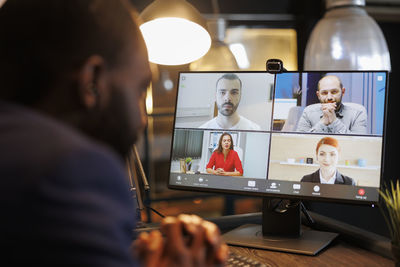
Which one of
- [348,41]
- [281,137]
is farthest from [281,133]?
[348,41]

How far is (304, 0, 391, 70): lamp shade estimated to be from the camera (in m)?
2.00

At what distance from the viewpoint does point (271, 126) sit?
3.97ft

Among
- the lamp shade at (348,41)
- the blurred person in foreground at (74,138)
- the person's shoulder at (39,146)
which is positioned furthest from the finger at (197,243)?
the lamp shade at (348,41)

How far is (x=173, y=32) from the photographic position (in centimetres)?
143

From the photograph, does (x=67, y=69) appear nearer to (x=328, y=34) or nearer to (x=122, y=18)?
(x=122, y=18)

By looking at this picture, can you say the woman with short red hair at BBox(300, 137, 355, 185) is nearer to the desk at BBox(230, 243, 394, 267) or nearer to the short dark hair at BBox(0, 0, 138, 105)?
→ the desk at BBox(230, 243, 394, 267)

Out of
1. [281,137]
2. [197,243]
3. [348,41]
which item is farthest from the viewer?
[348,41]

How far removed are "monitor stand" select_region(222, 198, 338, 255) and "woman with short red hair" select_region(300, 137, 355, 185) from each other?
132 millimetres

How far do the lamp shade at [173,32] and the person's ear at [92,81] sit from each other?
0.92 m

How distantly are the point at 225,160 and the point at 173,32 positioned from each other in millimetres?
465

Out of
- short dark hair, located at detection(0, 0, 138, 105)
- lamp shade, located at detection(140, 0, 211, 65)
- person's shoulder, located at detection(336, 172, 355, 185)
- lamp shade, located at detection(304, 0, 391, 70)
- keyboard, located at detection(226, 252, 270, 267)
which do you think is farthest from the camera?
lamp shade, located at detection(304, 0, 391, 70)

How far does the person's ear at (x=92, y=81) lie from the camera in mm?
471

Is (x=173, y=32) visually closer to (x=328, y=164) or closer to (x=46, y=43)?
(x=328, y=164)

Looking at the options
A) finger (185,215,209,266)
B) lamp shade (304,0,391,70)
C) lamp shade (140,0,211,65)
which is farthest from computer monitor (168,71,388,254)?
lamp shade (304,0,391,70)
